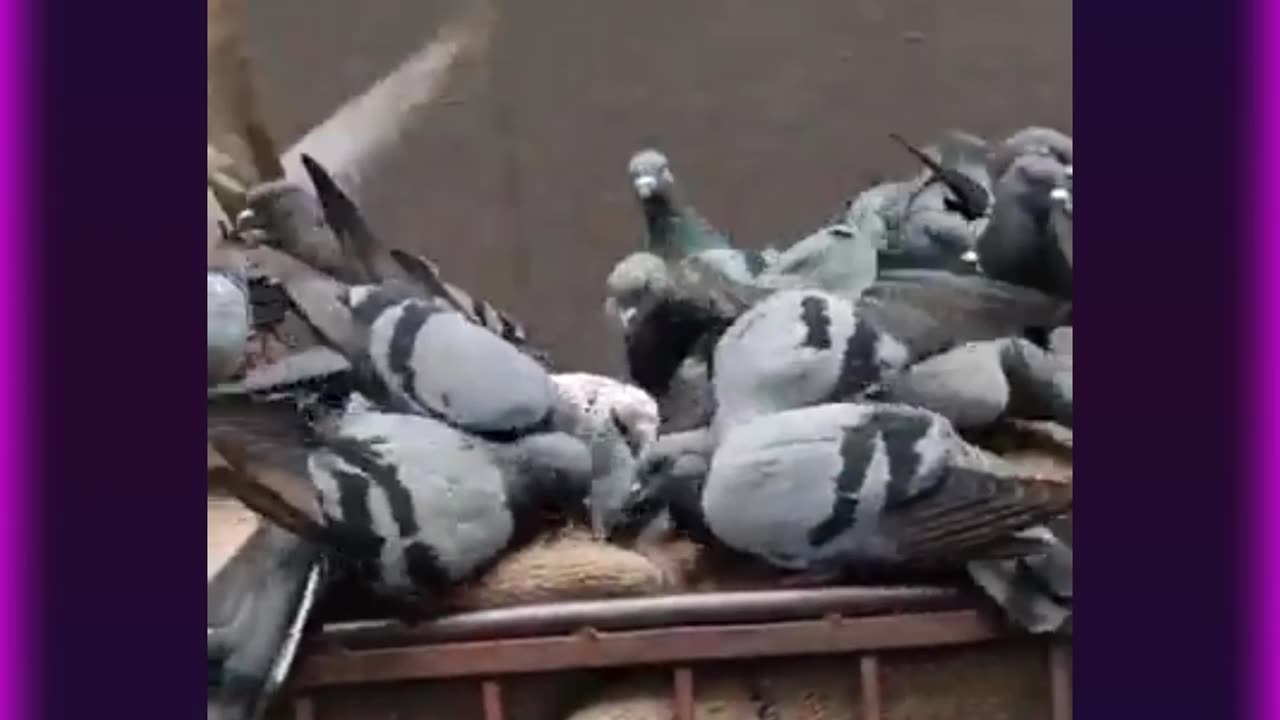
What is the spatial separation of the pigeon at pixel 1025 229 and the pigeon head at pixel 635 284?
0.10 metres

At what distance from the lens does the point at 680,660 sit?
358 millimetres

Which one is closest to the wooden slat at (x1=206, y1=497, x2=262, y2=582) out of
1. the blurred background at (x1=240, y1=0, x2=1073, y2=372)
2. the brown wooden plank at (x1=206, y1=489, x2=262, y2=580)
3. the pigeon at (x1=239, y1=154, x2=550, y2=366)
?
the brown wooden plank at (x1=206, y1=489, x2=262, y2=580)

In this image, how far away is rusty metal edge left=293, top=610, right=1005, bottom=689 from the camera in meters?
0.36

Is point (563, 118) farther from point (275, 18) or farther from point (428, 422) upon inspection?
point (428, 422)

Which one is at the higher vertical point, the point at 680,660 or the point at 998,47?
the point at 998,47

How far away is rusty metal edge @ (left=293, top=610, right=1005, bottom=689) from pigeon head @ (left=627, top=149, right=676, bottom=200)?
223 millimetres

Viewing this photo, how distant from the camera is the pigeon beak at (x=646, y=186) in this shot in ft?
1.79

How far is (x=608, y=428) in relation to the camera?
427 millimetres
